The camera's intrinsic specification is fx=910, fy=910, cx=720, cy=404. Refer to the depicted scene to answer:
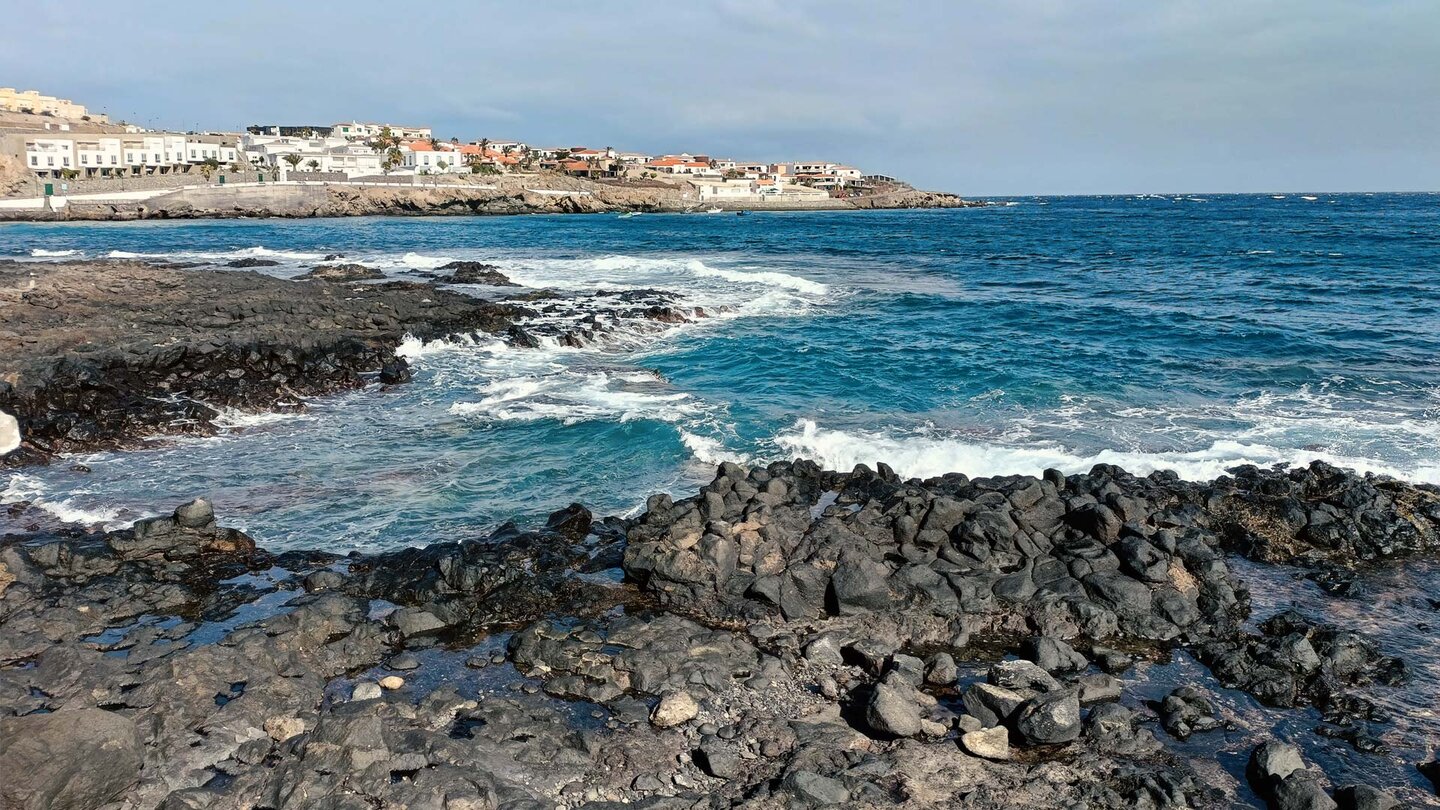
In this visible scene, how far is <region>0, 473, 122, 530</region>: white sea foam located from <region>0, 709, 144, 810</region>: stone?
713 centimetres

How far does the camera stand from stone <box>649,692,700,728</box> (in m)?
8.55

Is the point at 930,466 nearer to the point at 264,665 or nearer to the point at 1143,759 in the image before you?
the point at 1143,759

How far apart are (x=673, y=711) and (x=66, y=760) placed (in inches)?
193

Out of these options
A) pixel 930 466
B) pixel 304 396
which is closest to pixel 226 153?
pixel 304 396

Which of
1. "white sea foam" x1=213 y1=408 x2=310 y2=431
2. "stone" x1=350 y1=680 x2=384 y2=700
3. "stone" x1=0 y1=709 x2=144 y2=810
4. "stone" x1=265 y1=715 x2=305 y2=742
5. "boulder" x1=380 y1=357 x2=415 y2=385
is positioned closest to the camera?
"stone" x1=0 y1=709 x2=144 y2=810

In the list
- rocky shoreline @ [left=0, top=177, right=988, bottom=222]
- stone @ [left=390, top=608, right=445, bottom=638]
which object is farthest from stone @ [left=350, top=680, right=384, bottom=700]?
rocky shoreline @ [left=0, top=177, right=988, bottom=222]

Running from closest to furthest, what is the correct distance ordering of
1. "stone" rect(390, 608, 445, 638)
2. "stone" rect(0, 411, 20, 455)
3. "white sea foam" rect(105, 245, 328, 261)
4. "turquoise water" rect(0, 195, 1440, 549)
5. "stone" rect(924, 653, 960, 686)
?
"stone" rect(924, 653, 960, 686) → "stone" rect(390, 608, 445, 638) → "stone" rect(0, 411, 20, 455) → "turquoise water" rect(0, 195, 1440, 549) → "white sea foam" rect(105, 245, 328, 261)

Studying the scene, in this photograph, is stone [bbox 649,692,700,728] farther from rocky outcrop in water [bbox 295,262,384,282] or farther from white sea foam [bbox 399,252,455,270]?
white sea foam [bbox 399,252,455,270]

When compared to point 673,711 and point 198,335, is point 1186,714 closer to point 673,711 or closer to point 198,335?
point 673,711

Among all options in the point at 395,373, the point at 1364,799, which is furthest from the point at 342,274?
the point at 1364,799

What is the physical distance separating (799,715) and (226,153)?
16537 cm

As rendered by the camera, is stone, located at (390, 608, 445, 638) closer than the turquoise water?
Yes

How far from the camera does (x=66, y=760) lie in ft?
23.3

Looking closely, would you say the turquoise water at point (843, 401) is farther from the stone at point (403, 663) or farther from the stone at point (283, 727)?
the stone at point (283, 727)
